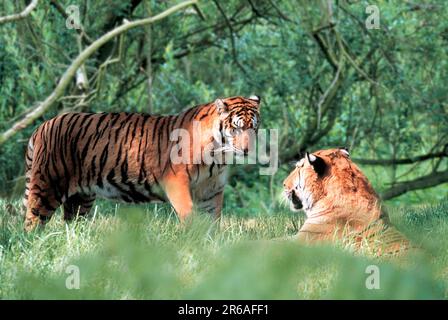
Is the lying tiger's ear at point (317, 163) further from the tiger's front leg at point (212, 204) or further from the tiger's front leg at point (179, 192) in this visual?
the tiger's front leg at point (212, 204)

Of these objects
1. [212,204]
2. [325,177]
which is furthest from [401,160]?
[325,177]

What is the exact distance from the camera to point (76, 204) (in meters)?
7.30

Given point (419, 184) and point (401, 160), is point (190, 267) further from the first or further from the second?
point (401, 160)

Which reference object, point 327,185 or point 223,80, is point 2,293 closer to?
point 327,185

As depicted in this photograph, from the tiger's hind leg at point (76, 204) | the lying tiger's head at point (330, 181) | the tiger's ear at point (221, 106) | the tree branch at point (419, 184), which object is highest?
the tiger's ear at point (221, 106)

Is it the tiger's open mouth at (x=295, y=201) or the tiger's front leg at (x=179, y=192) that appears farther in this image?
the tiger's front leg at (x=179, y=192)

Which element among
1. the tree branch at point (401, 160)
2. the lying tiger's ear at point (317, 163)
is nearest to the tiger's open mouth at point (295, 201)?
the lying tiger's ear at point (317, 163)

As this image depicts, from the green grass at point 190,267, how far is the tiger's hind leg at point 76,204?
148 centimetres

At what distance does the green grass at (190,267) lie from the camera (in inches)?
129

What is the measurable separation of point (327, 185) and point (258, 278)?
260 cm

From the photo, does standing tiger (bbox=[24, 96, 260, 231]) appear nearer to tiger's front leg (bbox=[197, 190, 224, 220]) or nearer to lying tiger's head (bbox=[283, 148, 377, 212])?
tiger's front leg (bbox=[197, 190, 224, 220])

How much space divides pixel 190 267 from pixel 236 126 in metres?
2.38

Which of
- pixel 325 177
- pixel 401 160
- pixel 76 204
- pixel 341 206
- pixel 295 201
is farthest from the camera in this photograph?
pixel 401 160
